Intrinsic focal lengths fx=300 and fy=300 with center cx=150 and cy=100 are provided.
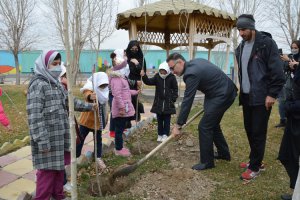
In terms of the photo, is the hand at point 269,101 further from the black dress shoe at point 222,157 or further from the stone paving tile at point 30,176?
the stone paving tile at point 30,176

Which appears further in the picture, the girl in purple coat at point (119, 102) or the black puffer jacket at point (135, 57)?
the black puffer jacket at point (135, 57)

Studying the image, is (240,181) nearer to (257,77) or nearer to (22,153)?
(257,77)

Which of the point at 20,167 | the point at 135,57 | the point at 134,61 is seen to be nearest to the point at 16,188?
the point at 20,167

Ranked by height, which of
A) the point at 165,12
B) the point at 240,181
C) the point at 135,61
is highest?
the point at 165,12

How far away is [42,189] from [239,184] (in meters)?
2.20

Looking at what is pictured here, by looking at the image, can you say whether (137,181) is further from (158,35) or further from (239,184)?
(158,35)

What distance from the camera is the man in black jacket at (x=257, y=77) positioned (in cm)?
329

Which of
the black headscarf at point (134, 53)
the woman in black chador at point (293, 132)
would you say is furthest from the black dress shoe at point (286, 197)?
the black headscarf at point (134, 53)

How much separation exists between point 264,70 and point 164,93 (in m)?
2.06

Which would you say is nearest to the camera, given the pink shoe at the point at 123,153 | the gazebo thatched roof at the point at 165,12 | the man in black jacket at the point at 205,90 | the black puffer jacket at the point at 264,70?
the black puffer jacket at the point at 264,70

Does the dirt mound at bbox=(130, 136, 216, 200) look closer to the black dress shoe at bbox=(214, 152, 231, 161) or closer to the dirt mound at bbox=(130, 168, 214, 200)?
the dirt mound at bbox=(130, 168, 214, 200)

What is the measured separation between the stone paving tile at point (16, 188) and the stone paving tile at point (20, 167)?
24 centimetres

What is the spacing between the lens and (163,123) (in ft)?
17.8

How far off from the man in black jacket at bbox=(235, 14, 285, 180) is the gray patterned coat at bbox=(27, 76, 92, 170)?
2.08 meters
